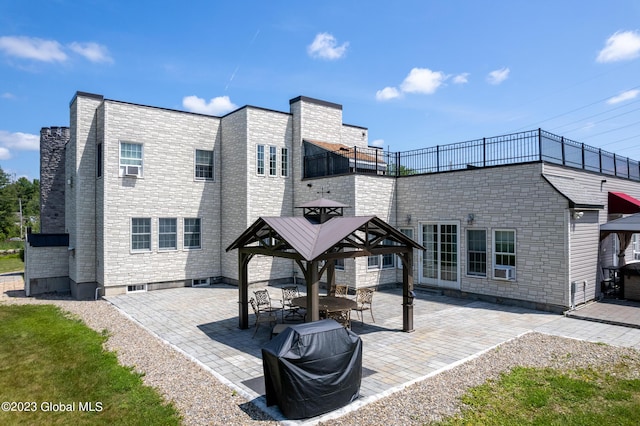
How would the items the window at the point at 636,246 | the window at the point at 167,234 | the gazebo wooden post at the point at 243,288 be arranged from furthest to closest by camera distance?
the window at the point at 636,246
the window at the point at 167,234
the gazebo wooden post at the point at 243,288

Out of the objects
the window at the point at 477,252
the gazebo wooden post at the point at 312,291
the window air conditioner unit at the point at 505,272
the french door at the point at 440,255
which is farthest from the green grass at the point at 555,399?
the french door at the point at 440,255

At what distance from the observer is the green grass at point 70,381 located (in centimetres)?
614

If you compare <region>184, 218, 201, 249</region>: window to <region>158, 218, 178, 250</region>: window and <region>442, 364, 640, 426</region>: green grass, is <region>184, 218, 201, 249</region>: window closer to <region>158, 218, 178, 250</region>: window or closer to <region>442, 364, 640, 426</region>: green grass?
<region>158, 218, 178, 250</region>: window

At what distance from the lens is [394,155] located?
17.4 metres

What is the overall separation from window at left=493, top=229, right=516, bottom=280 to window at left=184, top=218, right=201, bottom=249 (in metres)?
12.9

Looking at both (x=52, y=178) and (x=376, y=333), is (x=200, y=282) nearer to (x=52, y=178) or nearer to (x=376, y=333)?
(x=376, y=333)

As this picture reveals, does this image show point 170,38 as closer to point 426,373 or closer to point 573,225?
point 426,373

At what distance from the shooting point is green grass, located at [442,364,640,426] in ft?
18.8

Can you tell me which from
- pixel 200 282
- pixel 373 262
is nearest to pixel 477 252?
pixel 373 262

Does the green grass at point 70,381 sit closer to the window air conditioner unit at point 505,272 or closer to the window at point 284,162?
the window at point 284,162

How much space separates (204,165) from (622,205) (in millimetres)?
18140

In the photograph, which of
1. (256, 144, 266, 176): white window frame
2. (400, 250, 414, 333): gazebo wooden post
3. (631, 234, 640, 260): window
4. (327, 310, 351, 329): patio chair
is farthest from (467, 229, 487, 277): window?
(256, 144, 266, 176): white window frame

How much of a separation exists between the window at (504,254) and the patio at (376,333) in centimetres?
117

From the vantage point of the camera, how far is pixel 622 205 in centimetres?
1537
